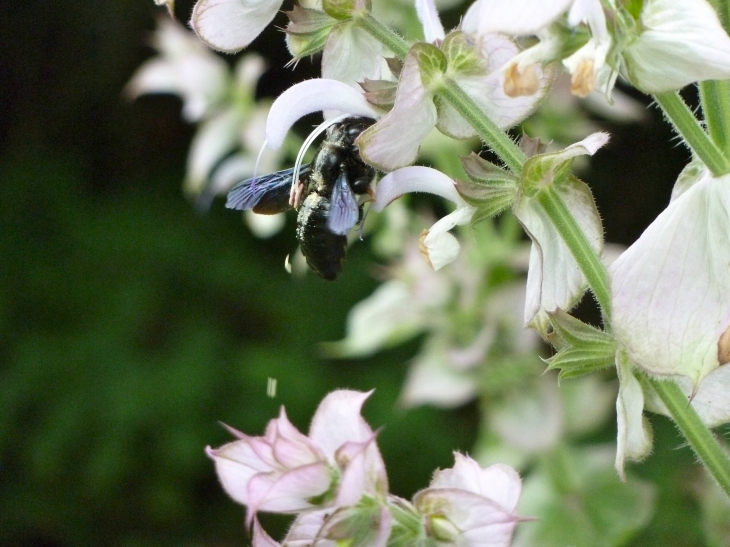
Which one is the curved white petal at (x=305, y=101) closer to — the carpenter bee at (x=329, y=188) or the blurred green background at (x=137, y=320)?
the carpenter bee at (x=329, y=188)

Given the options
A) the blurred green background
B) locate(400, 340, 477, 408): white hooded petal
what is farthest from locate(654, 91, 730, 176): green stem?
the blurred green background

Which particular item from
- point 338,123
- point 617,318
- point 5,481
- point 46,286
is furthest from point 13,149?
point 617,318

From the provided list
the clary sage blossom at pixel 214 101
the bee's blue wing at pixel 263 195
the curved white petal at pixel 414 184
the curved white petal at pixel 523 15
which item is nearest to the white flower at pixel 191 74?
the clary sage blossom at pixel 214 101

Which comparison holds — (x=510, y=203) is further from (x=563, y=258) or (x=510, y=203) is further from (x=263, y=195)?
(x=263, y=195)

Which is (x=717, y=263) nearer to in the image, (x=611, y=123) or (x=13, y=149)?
(x=611, y=123)

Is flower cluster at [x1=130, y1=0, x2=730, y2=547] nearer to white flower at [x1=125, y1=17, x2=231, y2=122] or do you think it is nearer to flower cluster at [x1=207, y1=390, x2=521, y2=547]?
flower cluster at [x1=207, y1=390, x2=521, y2=547]
